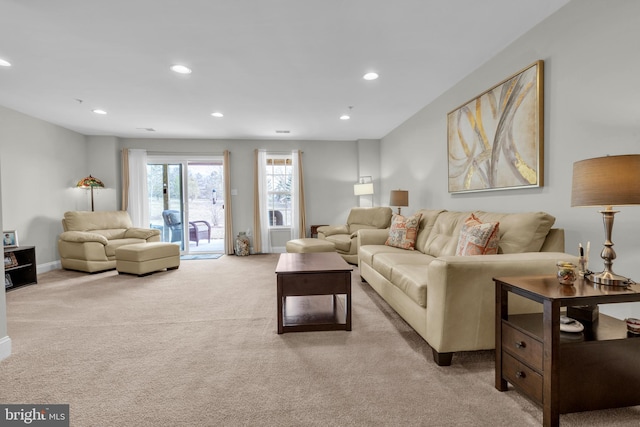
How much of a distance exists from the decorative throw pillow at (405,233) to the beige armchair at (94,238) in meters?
4.22

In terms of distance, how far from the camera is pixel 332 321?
248 cm

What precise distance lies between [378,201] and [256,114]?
3.26 metres

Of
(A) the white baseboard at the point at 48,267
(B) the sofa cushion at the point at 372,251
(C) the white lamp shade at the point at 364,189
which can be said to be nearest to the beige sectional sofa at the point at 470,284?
(B) the sofa cushion at the point at 372,251

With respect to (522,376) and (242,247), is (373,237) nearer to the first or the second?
(522,376)

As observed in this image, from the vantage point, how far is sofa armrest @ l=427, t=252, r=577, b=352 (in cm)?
171

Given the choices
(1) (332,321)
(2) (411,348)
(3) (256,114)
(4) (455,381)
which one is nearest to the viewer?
(4) (455,381)

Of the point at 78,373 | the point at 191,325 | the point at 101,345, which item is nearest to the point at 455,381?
the point at 191,325

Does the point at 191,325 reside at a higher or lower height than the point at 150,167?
lower

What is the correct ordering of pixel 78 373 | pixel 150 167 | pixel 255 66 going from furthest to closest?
pixel 150 167
pixel 255 66
pixel 78 373

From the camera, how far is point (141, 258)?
4.29m

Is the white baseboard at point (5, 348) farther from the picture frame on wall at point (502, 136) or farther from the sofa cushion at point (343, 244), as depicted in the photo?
the picture frame on wall at point (502, 136)

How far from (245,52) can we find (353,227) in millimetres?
3586

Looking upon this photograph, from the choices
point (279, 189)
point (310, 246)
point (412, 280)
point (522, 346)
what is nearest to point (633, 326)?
point (522, 346)

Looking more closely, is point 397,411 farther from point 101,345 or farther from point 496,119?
point 496,119
